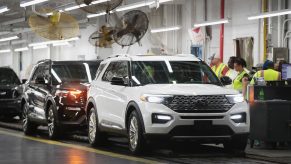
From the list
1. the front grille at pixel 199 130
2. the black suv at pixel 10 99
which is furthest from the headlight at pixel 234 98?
the black suv at pixel 10 99

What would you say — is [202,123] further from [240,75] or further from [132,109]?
[240,75]

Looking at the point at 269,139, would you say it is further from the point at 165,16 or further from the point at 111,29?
the point at 165,16

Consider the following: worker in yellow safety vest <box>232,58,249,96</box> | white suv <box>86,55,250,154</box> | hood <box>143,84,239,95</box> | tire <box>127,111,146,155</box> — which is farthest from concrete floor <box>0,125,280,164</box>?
worker in yellow safety vest <box>232,58,249,96</box>

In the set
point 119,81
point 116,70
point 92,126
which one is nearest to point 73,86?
point 92,126

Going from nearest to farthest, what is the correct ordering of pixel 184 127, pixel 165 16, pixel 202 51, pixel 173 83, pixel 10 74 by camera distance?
pixel 184 127, pixel 173 83, pixel 10 74, pixel 202 51, pixel 165 16

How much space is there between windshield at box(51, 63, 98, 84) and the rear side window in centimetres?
249

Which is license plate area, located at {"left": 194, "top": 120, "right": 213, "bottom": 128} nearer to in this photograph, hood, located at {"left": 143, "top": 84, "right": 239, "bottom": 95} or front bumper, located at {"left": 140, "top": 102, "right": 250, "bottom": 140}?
front bumper, located at {"left": 140, "top": 102, "right": 250, "bottom": 140}

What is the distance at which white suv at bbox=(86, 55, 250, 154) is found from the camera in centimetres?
1130

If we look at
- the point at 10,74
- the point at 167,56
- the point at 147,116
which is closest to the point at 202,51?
the point at 10,74

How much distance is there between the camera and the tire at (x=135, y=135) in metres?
11.5

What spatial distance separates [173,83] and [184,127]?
49.6 inches

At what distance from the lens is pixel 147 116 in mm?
11359

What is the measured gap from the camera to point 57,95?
51.3 ft

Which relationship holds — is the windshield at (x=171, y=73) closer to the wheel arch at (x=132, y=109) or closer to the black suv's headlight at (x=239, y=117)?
the wheel arch at (x=132, y=109)
